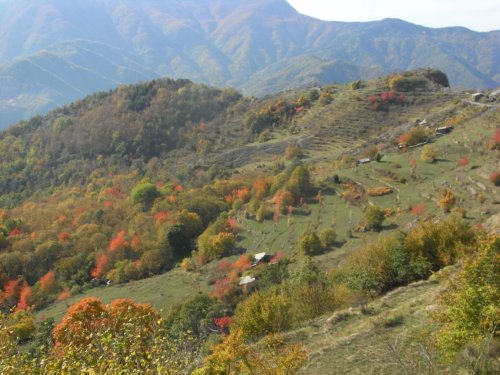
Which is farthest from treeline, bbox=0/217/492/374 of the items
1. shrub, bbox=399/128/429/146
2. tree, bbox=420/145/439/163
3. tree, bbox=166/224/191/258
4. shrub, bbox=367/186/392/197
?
shrub, bbox=399/128/429/146

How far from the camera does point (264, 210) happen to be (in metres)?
66.0

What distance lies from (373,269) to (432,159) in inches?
1551

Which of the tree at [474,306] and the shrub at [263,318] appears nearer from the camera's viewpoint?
the tree at [474,306]

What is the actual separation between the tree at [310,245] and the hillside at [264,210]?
1.24 feet

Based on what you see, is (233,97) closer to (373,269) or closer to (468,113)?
(468,113)

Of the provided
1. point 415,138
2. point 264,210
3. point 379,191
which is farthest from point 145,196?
point 415,138

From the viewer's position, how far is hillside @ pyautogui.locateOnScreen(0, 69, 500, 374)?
26.8 metres

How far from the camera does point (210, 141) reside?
132 meters

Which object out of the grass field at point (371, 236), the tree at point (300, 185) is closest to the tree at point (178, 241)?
the grass field at point (371, 236)

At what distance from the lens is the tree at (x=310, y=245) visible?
160ft

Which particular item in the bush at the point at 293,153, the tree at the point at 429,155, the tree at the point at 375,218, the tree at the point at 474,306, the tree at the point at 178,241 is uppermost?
the tree at the point at 474,306

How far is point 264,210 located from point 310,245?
17876 millimetres

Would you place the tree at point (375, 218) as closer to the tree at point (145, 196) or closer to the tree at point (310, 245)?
the tree at point (310, 245)

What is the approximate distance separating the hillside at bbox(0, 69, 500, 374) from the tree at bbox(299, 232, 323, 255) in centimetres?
38
